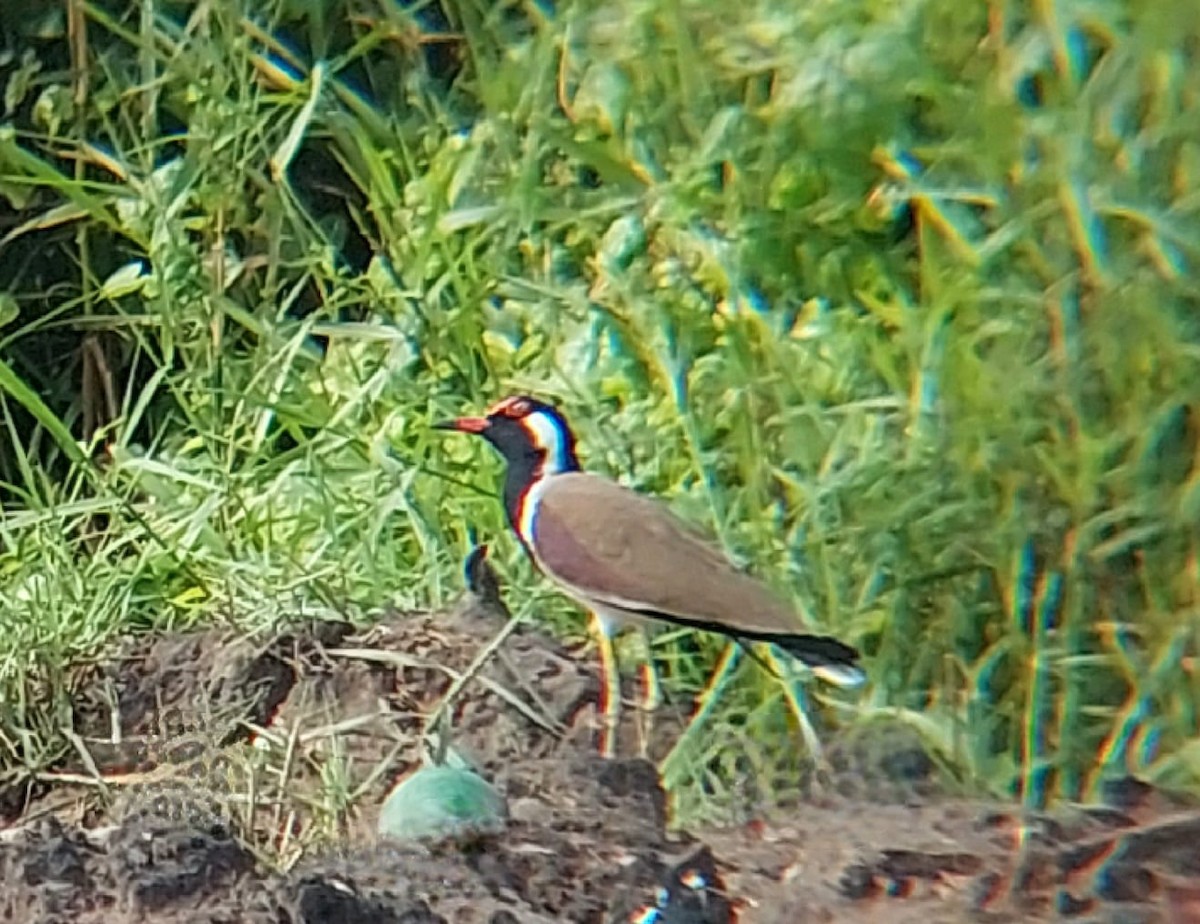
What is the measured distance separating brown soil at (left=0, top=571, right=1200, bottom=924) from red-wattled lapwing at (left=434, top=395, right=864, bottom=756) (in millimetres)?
115

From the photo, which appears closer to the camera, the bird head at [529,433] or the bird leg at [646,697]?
the bird leg at [646,697]

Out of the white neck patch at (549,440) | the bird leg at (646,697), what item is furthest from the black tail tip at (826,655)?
the white neck patch at (549,440)

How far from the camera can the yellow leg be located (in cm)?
192

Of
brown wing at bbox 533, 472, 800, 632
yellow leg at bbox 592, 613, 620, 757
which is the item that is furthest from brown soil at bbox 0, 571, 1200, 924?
brown wing at bbox 533, 472, 800, 632

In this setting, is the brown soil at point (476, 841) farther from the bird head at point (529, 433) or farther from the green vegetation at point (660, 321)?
the bird head at point (529, 433)

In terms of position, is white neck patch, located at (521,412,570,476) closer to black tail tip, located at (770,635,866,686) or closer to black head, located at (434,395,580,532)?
black head, located at (434,395,580,532)

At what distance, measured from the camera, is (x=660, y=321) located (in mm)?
2133

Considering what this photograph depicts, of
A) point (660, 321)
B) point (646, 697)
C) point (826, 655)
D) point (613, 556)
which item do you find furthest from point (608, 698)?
point (660, 321)

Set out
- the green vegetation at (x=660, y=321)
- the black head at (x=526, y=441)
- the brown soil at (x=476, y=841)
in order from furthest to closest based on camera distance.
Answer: the black head at (x=526, y=441) → the green vegetation at (x=660, y=321) → the brown soil at (x=476, y=841)

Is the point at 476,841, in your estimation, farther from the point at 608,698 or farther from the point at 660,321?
the point at 660,321

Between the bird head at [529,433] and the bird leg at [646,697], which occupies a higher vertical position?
the bird head at [529,433]

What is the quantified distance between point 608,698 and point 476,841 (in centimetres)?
42

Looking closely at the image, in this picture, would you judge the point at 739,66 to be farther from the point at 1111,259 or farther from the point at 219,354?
the point at 219,354

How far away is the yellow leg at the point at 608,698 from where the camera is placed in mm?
1920
